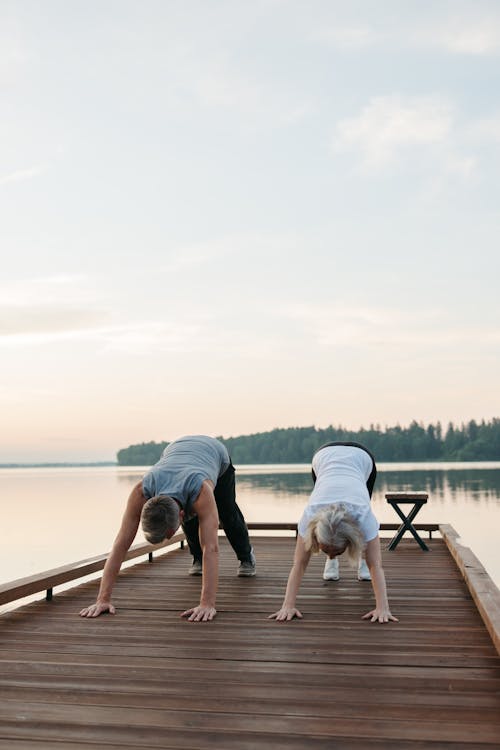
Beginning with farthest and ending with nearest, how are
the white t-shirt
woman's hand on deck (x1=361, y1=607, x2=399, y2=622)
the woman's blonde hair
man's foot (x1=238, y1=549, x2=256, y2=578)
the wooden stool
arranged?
1. the wooden stool
2. man's foot (x1=238, y1=549, x2=256, y2=578)
3. woman's hand on deck (x1=361, y1=607, x2=399, y2=622)
4. the white t-shirt
5. the woman's blonde hair

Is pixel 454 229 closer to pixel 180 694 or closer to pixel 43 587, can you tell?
pixel 43 587

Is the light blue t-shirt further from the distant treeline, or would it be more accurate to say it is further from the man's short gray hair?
the distant treeline

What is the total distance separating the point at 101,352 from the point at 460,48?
818 inches

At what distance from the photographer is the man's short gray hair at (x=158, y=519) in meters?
3.38

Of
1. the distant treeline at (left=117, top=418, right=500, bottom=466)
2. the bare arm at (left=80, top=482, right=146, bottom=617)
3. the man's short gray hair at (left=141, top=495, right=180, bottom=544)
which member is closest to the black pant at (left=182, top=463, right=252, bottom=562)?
the bare arm at (left=80, top=482, right=146, bottom=617)

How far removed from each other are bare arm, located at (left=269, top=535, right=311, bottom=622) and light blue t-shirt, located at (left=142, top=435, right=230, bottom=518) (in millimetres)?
655

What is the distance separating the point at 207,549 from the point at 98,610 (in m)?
0.84

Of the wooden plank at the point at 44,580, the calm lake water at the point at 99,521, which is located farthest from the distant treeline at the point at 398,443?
the wooden plank at the point at 44,580

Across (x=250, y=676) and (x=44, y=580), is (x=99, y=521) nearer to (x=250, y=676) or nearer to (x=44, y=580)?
(x=44, y=580)

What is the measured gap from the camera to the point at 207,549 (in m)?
3.68

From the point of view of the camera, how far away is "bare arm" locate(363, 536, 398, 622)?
355 centimetres

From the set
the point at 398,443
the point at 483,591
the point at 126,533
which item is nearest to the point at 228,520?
the point at 126,533

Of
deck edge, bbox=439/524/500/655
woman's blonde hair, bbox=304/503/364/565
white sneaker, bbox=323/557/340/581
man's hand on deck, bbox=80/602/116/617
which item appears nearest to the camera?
deck edge, bbox=439/524/500/655

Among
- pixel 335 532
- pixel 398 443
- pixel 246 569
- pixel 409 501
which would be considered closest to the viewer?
pixel 335 532
